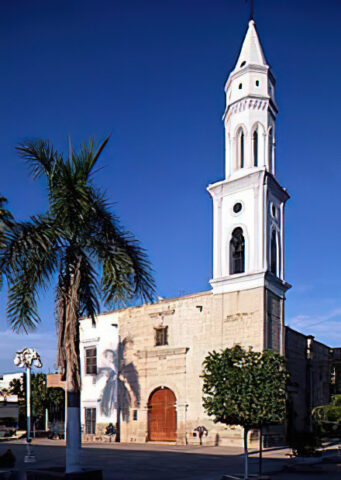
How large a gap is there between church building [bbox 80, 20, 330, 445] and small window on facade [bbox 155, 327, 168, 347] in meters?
0.05

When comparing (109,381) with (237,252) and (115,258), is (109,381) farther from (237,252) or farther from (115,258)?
(115,258)

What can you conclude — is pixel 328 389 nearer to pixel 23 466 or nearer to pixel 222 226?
pixel 222 226

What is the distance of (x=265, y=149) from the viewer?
29.7m

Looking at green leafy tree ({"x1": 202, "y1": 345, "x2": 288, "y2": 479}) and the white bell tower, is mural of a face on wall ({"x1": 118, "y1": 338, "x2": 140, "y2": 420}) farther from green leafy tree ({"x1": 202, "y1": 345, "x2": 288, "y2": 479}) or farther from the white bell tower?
green leafy tree ({"x1": 202, "y1": 345, "x2": 288, "y2": 479})

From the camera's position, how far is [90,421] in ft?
111

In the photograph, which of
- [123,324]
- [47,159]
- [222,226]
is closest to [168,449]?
[123,324]

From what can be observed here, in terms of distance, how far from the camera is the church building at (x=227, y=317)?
2769 cm

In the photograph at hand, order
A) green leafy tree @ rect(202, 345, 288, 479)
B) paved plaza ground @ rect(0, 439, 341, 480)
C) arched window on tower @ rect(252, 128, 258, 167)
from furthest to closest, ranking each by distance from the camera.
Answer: arched window on tower @ rect(252, 128, 258, 167), paved plaza ground @ rect(0, 439, 341, 480), green leafy tree @ rect(202, 345, 288, 479)

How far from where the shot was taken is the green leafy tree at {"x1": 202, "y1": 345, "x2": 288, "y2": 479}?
13844mm

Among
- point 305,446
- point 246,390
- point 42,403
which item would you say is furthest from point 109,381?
point 246,390

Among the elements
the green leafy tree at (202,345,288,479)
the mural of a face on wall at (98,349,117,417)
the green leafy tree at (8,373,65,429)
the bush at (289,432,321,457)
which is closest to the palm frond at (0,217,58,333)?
the green leafy tree at (202,345,288,479)

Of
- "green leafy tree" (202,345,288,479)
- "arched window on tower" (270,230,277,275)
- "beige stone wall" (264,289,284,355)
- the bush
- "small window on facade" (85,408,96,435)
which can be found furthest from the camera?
"small window on facade" (85,408,96,435)

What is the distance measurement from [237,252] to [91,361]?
1172cm

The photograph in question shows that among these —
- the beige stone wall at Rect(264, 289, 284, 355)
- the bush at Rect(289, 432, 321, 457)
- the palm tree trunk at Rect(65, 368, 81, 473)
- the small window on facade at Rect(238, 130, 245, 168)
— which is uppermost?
the small window on facade at Rect(238, 130, 245, 168)
